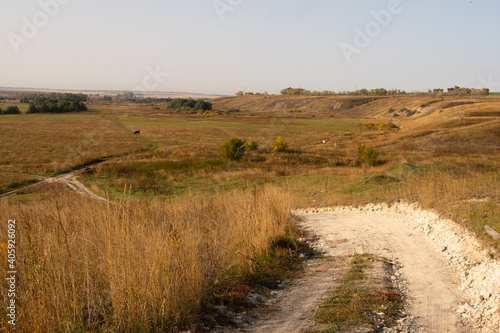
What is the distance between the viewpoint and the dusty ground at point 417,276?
4.90 m

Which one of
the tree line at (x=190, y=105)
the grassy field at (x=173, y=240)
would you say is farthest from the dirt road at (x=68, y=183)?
the tree line at (x=190, y=105)

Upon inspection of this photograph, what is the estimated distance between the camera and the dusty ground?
16.1 feet

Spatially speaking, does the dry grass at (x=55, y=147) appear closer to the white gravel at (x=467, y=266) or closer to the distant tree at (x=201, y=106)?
the white gravel at (x=467, y=266)

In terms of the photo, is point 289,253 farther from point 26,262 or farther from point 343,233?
point 26,262

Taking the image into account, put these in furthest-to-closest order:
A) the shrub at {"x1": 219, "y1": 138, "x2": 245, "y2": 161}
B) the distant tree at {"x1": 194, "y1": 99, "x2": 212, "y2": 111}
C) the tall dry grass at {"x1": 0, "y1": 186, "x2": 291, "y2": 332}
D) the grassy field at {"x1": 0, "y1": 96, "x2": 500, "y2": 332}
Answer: the distant tree at {"x1": 194, "y1": 99, "x2": 212, "y2": 111} → the shrub at {"x1": 219, "y1": 138, "x2": 245, "y2": 161} → the grassy field at {"x1": 0, "y1": 96, "x2": 500, "y2": 332} → the tall dry grass at {"x1": 0, "y1": 186, "x2": 291, "y2": 332}

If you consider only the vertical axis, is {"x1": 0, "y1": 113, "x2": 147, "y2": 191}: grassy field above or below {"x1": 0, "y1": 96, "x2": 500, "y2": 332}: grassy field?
below

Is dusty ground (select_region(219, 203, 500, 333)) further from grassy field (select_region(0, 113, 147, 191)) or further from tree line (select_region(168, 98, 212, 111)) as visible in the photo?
tree line (select_region(168, 98, 212, 111))

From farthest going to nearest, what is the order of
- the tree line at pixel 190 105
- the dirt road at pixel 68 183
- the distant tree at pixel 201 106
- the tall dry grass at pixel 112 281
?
the distant tree at pixel 201 106 → the tree line at pixel 190 105 → the dirt road at pixel 68 183 → the tall dry grass at pixel 112 281

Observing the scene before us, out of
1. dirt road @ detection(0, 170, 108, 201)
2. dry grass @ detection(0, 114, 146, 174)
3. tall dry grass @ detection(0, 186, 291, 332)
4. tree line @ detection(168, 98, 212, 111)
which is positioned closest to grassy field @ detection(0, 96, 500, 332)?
tall dry grass @ detection(0, 186, 291, 332)

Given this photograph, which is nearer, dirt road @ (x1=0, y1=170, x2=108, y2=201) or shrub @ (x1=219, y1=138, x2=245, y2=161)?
dirt road @ (x1=0, y1=170, x2=108, y2=201)

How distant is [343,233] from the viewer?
10391mm

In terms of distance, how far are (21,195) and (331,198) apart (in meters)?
22.9

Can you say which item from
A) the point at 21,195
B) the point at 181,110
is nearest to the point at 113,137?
the point at 21,195

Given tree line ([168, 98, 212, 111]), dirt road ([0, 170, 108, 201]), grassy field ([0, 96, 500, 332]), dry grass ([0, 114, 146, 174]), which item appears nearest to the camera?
grassy field ([0, 96, 500, 332])
